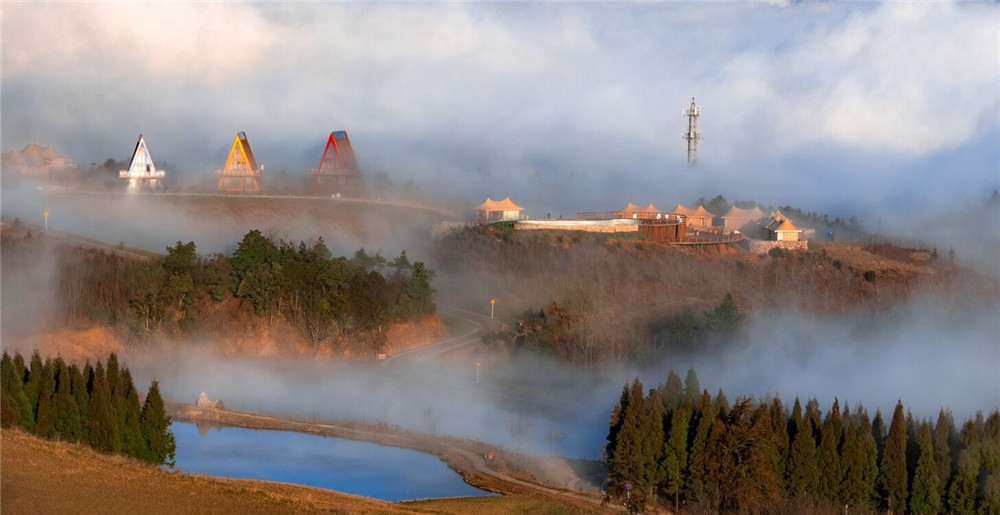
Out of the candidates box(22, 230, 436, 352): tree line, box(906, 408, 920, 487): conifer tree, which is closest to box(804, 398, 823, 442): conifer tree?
box(906, 408, 920, 487): conifer tree

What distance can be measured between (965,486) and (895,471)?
263cm

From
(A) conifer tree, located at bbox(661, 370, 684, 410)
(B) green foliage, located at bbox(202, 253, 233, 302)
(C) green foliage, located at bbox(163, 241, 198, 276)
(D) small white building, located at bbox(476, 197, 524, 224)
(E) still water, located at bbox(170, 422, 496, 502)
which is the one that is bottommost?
(E) still water, located at bbox(170, 422, 496, 502)

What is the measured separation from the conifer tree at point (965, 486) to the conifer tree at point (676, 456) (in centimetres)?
1047

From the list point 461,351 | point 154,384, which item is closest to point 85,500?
point 154,384

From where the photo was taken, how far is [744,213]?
109625mm

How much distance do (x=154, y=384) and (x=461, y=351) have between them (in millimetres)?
26109

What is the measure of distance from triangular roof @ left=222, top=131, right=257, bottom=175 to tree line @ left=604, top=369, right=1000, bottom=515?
5842cm

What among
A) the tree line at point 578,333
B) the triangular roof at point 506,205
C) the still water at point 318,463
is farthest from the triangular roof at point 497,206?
the still water at point 318,463

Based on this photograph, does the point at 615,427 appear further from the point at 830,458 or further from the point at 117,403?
the point at 117,403

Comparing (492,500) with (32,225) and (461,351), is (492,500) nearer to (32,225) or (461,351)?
(461,351)

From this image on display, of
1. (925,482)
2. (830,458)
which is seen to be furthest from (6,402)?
(925,482)

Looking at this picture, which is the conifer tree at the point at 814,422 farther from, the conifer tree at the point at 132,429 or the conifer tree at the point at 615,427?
the conifer tree at the point at 132,429

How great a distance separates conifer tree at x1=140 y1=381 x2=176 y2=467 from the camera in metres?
51.4

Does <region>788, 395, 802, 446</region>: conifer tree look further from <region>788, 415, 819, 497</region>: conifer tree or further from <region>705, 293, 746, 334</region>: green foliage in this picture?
<region>705, 293, 746, 334</region>: green foliage
